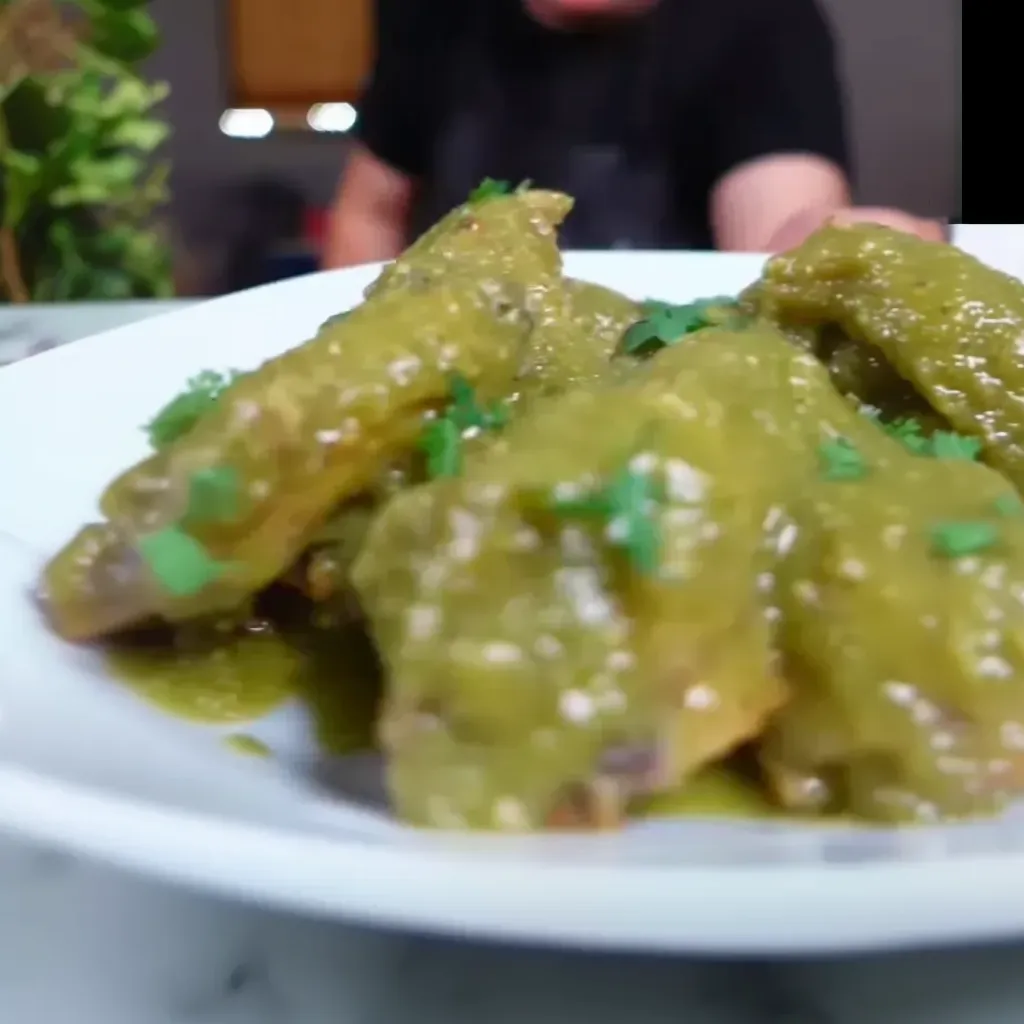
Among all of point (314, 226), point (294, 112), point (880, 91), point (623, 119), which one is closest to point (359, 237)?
point (623, 119)

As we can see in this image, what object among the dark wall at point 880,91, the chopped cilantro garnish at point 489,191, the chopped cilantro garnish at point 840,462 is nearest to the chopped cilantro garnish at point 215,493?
the chopped cilantro garnish at point 840,462

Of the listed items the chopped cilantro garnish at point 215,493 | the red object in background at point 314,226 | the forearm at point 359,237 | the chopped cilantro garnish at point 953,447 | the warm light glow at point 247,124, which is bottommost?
the red object in background at point 314,226

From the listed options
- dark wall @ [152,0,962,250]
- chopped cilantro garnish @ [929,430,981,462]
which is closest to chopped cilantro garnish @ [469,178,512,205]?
chopped cilantro garnish @ [929,430,981,462]

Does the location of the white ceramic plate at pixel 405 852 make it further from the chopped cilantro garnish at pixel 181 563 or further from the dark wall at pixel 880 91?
the dark wall at pixel 880 91

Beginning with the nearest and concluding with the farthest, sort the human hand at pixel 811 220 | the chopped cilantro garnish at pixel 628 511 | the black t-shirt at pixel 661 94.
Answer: the chopped cilantro garnish at pixel 628 511
the human hand at pixel 811 220
the black t-shirt at pixel 661 94

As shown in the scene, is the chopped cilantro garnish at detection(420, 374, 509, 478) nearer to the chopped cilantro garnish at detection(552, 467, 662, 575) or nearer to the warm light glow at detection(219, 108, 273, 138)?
the chopped cilantro garnish at detection(552, 467, 662, 575)

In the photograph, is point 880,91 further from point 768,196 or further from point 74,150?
point 74,150
